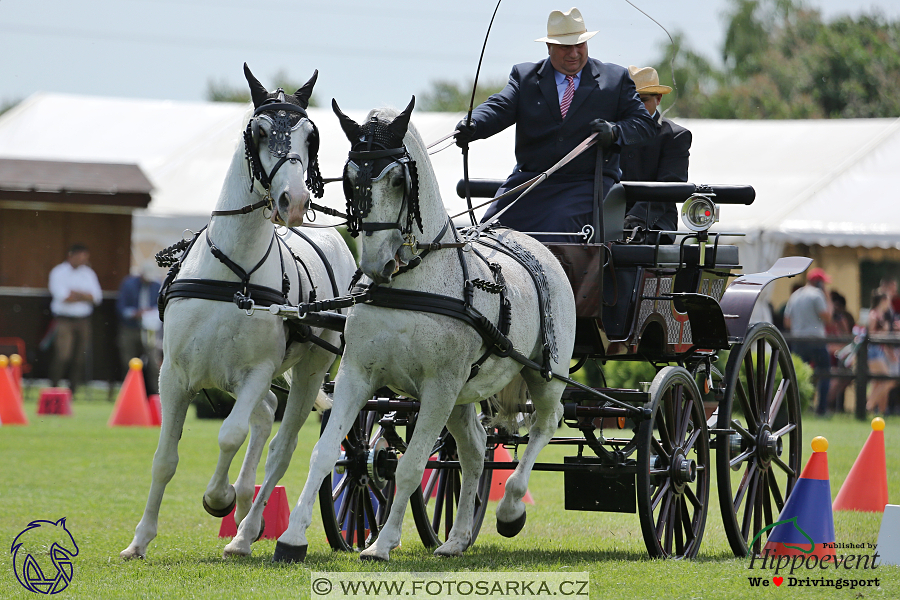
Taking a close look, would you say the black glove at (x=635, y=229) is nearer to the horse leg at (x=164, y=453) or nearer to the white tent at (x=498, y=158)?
the horse leg at (x=164, y=453)

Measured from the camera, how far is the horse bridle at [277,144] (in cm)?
549

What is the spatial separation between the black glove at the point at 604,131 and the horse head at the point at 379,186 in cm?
161

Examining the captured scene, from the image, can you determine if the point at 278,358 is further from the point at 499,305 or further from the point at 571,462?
the point at 571,462

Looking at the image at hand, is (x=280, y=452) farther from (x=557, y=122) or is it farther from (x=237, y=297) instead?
(x=557, y=122)

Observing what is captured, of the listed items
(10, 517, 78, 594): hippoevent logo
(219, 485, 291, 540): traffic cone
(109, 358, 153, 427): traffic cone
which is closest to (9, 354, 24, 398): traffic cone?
(109, 358, 153, 427): traffic cone

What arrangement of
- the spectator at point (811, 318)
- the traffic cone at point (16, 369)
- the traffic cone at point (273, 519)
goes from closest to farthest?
1. the traffic cone at point (273, 519)
2. the traffic cone at point (16, 369)
3. the spectator at point (811, 318)

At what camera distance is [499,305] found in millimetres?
5613

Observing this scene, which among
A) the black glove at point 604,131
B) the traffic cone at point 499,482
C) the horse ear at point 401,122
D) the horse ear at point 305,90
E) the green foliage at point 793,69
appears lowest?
the traffic cone at point 499,482

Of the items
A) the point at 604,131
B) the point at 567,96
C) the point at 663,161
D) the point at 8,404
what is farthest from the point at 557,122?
the point at 8,404

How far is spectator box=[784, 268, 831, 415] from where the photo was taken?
16734mm

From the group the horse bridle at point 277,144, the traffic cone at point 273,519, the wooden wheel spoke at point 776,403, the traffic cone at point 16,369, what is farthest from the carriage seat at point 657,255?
the traffic cone at point 16,369

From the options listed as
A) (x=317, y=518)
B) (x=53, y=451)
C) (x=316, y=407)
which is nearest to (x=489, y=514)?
(x=317, y=518)

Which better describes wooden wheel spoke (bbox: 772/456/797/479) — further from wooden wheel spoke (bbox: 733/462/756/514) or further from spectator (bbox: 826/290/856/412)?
spectator (bbox: 826/290/856/412)

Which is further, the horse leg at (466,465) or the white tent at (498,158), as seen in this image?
the white tent at (498,158)
